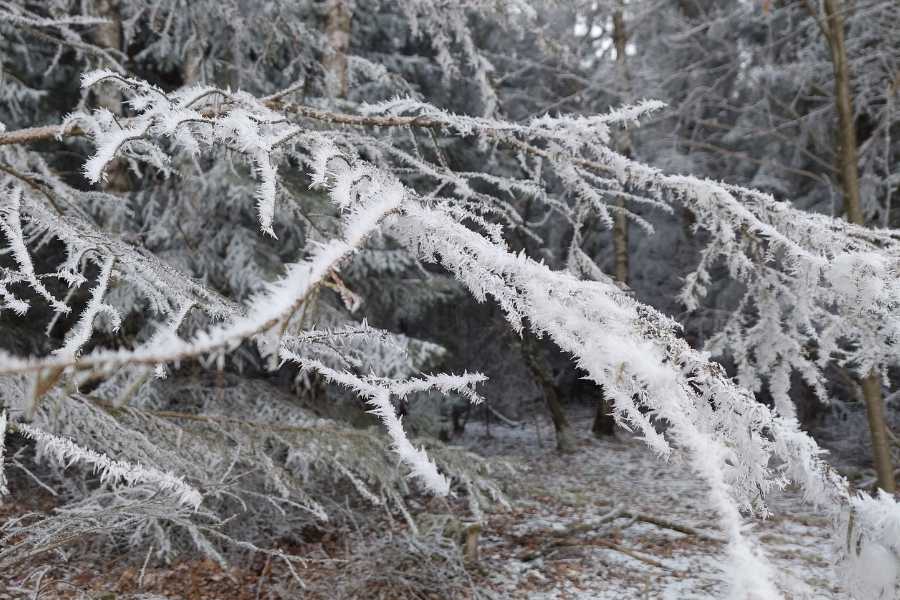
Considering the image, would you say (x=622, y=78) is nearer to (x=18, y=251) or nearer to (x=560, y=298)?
(x=18, y=251)

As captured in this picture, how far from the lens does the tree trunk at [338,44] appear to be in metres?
5.64

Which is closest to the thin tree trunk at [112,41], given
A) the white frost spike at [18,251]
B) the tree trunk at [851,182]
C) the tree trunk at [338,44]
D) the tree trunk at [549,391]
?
the tree trunk at [338,44]

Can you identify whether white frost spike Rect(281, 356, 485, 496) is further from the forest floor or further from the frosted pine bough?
the forest floor

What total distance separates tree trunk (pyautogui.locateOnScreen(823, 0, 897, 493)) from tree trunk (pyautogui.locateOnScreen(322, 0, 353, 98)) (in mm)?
4135

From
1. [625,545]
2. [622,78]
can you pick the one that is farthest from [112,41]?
[622,78]

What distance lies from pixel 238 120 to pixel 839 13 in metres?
5.10

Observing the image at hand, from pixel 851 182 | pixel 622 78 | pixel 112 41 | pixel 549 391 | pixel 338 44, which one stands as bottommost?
pixel 549 391

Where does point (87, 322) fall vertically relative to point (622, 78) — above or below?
below

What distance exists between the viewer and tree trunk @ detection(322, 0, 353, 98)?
564 cm

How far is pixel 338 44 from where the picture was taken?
592 centimetres

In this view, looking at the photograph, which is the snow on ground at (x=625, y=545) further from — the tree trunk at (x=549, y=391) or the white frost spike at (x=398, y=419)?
the white frost spike at (x=398, y=419)

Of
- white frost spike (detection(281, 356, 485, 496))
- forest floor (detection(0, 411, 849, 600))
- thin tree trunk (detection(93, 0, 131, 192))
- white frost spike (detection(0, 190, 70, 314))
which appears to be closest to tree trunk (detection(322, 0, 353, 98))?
thin tree trunk (detection(93, 0, 131, 192))

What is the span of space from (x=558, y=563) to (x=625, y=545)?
70 cm

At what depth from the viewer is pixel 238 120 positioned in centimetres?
139
